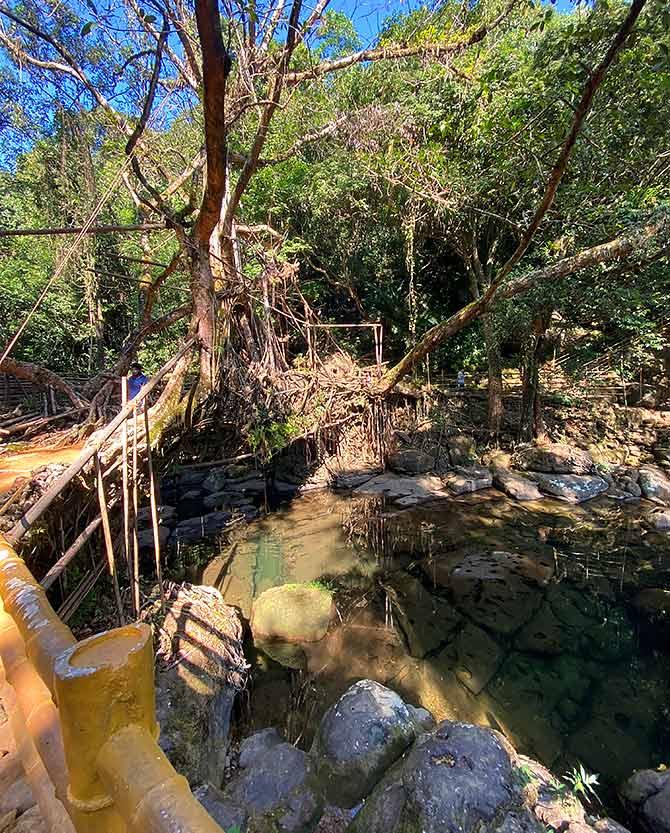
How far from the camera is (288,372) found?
26.6 feet

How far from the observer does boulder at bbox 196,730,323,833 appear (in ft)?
8.66

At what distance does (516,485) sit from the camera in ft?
29.8

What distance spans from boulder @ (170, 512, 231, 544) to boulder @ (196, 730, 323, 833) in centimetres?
475

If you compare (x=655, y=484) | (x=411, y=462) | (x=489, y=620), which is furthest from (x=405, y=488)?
(x=655, y=484)

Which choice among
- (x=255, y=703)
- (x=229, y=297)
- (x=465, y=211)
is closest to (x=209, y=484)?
(x=229, y=297)

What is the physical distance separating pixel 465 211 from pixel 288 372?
5.14 m

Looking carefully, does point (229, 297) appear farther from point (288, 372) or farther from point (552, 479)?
point (552, 479)

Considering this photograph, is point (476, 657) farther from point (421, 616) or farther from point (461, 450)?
point (461, 450)

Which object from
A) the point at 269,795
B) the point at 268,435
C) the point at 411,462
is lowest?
the point at 269,795

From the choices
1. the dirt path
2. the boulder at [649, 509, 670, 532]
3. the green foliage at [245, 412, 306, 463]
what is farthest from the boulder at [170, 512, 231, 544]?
the boulder at [649, 509, 670, 532]

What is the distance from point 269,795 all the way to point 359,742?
0.71 m

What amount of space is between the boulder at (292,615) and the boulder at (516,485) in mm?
5509

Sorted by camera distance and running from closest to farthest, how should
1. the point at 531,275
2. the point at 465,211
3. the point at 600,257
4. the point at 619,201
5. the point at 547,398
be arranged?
the point at 600,257
the point at 531,275
the point at 619,201
the point at 465,211
the point at 547,398

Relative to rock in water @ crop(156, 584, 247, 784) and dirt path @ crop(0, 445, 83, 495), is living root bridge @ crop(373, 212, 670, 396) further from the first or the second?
dirt path @ crop(0, 445, 83, 495)
